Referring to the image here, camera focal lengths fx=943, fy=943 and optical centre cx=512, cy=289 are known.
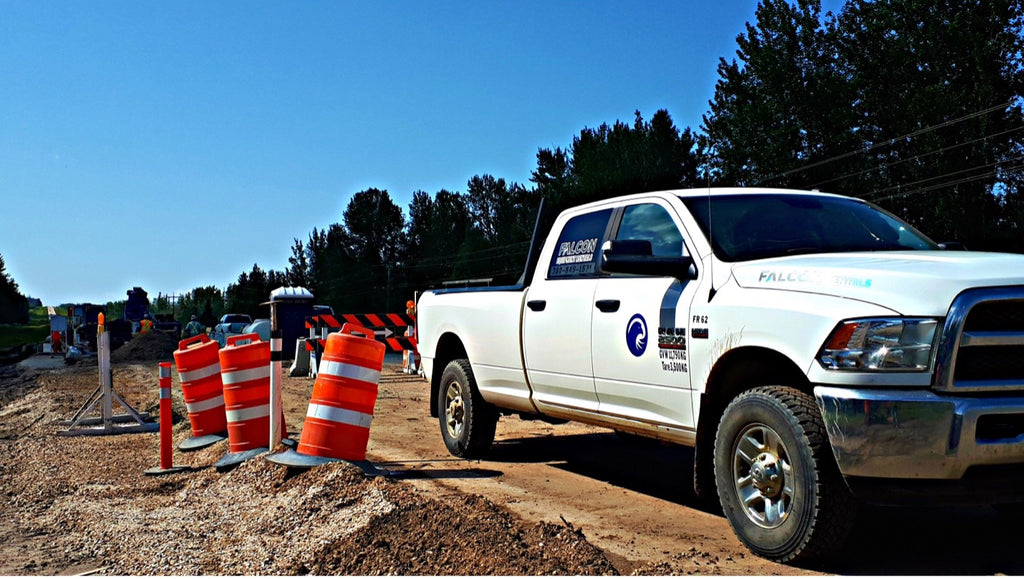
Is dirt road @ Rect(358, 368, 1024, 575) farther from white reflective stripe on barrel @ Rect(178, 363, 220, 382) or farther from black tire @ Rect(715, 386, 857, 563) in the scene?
white reflective stripe on barrel @ Rect(178, 363, 220, 382)

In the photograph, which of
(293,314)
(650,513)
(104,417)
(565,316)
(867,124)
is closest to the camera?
(650,513)

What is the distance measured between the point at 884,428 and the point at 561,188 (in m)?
66.9

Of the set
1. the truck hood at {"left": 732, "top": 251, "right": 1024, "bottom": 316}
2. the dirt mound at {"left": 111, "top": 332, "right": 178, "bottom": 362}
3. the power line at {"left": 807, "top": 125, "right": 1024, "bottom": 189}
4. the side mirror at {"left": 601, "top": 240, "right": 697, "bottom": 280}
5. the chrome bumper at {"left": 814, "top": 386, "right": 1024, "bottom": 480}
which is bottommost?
the dirt mound at {"left": 111, "top": 332, "right": 178, "bottom": 362}

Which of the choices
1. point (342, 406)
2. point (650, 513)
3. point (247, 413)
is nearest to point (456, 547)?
point (650, 513)

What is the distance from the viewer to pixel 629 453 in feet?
29.7

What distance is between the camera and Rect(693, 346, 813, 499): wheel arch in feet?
16.5

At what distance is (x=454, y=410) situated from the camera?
887 cm

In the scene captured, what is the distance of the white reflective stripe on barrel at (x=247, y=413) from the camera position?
349 inches

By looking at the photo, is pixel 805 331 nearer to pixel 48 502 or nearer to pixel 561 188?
pixel 48 502

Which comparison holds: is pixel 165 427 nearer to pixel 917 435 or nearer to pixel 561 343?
pixel 561 343

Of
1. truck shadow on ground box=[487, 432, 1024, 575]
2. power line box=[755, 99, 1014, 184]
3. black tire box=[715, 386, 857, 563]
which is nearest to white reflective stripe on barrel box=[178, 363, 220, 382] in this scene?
truck shadow on ground box=[487, 432, 1024, 575]

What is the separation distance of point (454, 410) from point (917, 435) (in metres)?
5.17

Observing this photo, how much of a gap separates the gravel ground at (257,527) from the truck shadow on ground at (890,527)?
141 cm

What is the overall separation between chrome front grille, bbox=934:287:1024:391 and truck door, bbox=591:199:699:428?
1.60m
